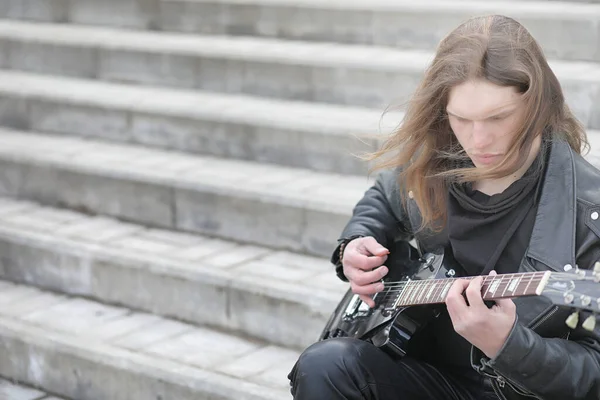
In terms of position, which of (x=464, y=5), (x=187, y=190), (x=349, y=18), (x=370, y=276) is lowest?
(x=187, y=190)

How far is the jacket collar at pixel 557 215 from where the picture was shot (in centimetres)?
236

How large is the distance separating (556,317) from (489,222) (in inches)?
11.7

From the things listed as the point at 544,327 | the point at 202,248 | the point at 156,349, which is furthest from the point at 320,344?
the point at 202,248

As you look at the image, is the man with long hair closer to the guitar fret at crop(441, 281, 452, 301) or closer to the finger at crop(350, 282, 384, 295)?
the finger at crop(350, 282, 384, 295)

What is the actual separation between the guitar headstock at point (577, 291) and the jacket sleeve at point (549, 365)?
0.16 m

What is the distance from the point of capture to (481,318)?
2.23 m

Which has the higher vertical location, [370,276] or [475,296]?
[475,296]

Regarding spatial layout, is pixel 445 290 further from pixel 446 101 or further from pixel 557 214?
pixel 446 101

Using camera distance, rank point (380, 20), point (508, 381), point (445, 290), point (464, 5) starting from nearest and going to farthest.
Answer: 1. point (508, 381)
2. point (445, 290)
3. point (464, 5)
4. point (380, 20)

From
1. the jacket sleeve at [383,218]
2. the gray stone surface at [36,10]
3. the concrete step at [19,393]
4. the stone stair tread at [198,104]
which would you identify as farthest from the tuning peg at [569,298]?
the gray stone surface at [36,10]

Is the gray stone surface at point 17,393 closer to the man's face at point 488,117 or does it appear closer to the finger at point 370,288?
the finger at point 370,288

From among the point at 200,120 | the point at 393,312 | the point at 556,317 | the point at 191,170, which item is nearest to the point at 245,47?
the point at 200,120

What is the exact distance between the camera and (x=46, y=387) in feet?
13.1

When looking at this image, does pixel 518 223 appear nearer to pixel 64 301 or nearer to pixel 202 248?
pixel 202 248
